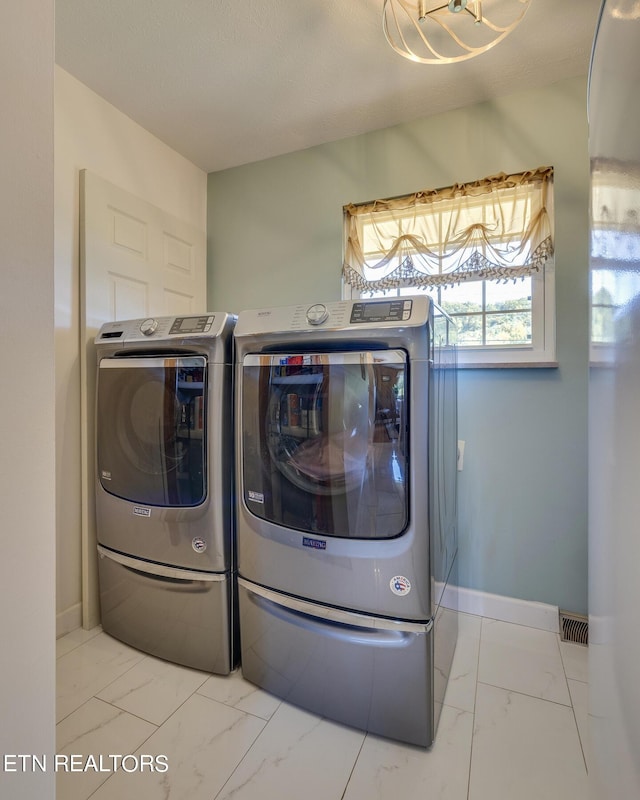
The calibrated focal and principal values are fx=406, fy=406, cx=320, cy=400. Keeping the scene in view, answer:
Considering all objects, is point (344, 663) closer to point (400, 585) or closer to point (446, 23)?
point (400, 585)

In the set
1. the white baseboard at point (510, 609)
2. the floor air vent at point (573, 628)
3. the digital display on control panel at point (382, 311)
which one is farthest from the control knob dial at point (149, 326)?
the floor air vent at point (573, 628)

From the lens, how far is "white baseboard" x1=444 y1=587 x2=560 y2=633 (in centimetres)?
189

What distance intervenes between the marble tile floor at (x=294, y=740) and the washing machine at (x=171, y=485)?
0.58ft

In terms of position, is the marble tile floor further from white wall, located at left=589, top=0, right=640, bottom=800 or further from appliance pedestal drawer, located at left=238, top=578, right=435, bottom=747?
white wall, located at left=589, top=0, right=640, bottom=800

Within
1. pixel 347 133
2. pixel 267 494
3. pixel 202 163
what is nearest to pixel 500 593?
pixel 267 494

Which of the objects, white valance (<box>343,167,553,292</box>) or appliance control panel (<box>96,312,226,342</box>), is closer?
appliance control panel (<box>96,312,226,342</box>)

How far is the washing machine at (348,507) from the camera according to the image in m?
1.22

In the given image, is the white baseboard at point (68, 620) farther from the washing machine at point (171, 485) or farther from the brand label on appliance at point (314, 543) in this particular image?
the brand label on appliance at point (314, 543)

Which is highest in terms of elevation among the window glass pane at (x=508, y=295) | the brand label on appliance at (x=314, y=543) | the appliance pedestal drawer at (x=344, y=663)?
the window glass pane at (x=508, y=295)

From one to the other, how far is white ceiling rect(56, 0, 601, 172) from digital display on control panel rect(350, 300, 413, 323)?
1.19 meters

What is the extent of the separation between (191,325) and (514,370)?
1496mm

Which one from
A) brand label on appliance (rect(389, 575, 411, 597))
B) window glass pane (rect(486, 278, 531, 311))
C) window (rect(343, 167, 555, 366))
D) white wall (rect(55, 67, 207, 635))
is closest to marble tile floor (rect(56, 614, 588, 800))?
white wall (rect(55, 67, 207, 635))

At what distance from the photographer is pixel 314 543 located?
4.39ft

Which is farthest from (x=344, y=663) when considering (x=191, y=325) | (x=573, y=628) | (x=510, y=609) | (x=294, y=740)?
(x=191, y=325)
